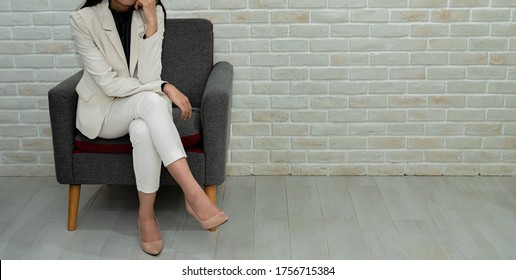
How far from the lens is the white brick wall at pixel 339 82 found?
378cm

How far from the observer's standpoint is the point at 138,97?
3.15m

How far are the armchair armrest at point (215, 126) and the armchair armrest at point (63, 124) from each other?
1.77 ft

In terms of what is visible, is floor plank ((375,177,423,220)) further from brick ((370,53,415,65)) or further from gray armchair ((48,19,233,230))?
gray armchair ((48,19,233,230))

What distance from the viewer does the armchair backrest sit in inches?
143

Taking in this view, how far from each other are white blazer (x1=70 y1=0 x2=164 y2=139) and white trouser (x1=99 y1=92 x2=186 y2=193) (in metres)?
0.11

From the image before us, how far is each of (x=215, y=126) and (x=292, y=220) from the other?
0.55 metres

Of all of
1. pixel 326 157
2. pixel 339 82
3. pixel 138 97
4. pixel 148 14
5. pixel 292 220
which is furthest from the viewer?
pixel 326 157

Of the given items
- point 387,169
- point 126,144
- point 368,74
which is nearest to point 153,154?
point 126,144

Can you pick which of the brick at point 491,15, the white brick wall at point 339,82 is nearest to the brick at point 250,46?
the white brick wall at point 339,82

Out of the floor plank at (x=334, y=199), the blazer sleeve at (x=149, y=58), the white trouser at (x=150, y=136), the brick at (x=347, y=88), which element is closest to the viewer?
the white trouser at (x=150, y=136)

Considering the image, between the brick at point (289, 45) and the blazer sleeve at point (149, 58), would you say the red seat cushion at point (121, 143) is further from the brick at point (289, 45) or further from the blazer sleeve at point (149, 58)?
the brick at point (289, 45)

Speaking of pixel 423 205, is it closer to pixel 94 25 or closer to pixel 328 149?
pixel 328 149

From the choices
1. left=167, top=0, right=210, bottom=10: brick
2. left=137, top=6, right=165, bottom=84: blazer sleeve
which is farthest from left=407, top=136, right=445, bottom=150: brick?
left=137, top=6, right=165, bottom=84: blazer sleeve

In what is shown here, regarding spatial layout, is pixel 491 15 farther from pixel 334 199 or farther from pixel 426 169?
pixel 334 199
